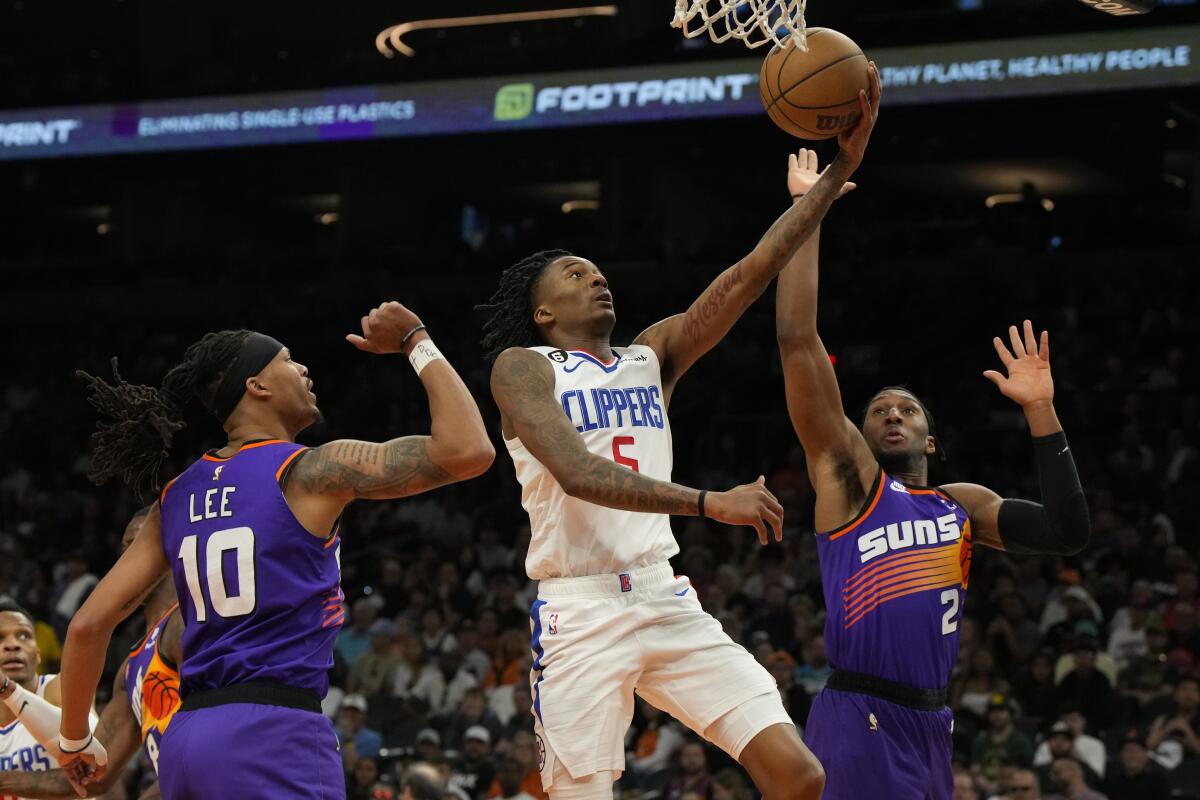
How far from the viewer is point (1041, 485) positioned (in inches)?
204

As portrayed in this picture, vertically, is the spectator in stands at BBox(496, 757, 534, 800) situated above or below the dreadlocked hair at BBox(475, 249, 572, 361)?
below

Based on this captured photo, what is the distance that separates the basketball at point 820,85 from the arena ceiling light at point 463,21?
50.0 ft

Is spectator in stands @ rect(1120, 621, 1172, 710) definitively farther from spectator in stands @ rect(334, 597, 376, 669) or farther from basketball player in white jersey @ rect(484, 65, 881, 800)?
basketball player in white jersey @ rect(484, 65, 881, 800)

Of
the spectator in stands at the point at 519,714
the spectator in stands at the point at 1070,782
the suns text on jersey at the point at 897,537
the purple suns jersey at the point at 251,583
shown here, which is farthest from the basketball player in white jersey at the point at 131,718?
the spectator in stands at the point at 1070,782

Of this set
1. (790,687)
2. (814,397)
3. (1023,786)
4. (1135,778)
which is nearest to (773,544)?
(790,687)

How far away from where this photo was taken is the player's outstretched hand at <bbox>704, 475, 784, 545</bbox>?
395 cm

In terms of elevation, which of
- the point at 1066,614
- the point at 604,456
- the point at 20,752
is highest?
the point at 604,456

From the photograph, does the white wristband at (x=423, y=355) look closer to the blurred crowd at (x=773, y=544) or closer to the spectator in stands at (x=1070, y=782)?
the blurred crowd at (x=773, y=544)

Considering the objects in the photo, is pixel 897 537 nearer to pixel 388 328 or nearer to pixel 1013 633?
pixel 388 328

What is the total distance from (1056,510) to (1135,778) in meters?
4.84

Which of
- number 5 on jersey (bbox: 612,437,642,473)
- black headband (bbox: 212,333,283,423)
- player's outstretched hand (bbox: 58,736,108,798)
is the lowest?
player's outstretched hand (bbox: 58,736,108,798)

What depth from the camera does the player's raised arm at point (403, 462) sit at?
4.00m

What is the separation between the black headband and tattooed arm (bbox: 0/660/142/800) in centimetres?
138

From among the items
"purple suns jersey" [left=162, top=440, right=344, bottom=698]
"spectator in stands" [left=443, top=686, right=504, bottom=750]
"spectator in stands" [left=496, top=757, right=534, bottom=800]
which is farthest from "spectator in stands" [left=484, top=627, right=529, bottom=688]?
"purple suns jersey" [left=162, top=440, right=344, bottom=698]
